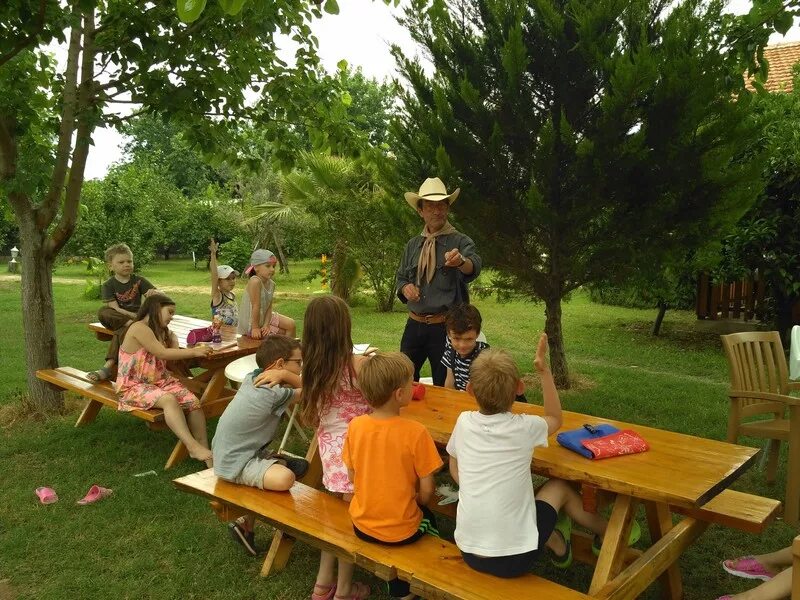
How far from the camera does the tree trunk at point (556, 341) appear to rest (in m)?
7.52

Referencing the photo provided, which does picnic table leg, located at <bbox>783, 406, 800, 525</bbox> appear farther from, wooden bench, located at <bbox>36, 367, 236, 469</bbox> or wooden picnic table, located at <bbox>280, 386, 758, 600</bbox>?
wooden bench, located at <bbox>36, 367, 236, 469</bbox>

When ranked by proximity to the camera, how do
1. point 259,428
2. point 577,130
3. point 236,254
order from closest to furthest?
1. point 259,428
2. point 577,130
3. point 236,254

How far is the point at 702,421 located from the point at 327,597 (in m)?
4.52

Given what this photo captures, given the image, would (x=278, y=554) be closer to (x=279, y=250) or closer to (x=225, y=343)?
(x=225, y=343)

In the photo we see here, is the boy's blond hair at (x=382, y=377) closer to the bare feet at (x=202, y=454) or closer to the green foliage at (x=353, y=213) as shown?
the bare feet at (x=202, y=454)

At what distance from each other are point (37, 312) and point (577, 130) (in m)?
Answer: 5.59

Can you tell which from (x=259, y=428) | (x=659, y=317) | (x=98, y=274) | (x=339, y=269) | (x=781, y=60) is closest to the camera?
(x=259, y=428)

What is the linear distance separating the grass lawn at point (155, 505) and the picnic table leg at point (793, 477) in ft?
0.52

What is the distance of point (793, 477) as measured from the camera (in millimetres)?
4176

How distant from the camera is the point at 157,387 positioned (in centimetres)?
519

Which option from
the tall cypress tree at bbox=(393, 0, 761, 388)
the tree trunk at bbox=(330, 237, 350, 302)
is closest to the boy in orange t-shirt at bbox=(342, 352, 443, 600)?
Answer: the tall cypress tree at bbox=(393, 0, 761, 388)

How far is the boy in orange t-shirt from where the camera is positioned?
113 inches

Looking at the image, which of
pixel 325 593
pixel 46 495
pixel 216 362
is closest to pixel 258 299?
pixel 216 362

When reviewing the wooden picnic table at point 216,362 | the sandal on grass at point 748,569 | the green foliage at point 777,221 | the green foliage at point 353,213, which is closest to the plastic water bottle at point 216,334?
the wooden picnic table at point 216,362
